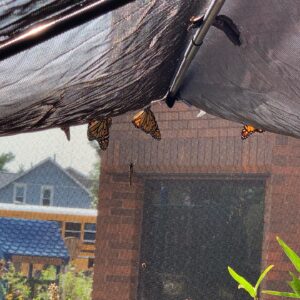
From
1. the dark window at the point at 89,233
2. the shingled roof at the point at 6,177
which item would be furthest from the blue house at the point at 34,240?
the shingled roof at the point at 6,177

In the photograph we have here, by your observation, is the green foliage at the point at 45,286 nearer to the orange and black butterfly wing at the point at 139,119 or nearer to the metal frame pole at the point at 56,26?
the orange and black butterfly wing at the point at 139,119

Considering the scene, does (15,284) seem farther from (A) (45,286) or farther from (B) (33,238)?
(B) (33,238)

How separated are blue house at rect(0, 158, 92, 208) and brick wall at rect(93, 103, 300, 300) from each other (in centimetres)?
2482

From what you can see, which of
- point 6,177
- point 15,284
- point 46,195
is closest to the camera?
point 15,284

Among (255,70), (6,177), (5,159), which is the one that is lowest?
(6,177)

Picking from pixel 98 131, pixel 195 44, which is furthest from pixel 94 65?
pixel 98 131

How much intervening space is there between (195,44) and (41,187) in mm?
31792

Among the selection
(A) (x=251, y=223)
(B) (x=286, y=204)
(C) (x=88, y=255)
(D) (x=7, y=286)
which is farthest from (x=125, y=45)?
(C) (x=88, y=255)

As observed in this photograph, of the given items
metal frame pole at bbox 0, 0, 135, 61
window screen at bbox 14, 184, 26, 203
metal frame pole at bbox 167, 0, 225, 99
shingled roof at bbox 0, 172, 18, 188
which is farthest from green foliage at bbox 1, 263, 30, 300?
shingled roof at bbox 0, 172, 18, 188

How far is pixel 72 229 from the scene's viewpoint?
1634 centimetres

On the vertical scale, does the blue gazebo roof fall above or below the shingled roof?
below

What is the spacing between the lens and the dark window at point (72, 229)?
607 inches

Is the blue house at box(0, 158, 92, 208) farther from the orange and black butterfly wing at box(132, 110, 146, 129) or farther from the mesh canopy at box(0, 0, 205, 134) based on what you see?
the mesh canopy at box(0, 0, 205, 134)

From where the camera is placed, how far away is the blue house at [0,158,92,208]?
109ft
